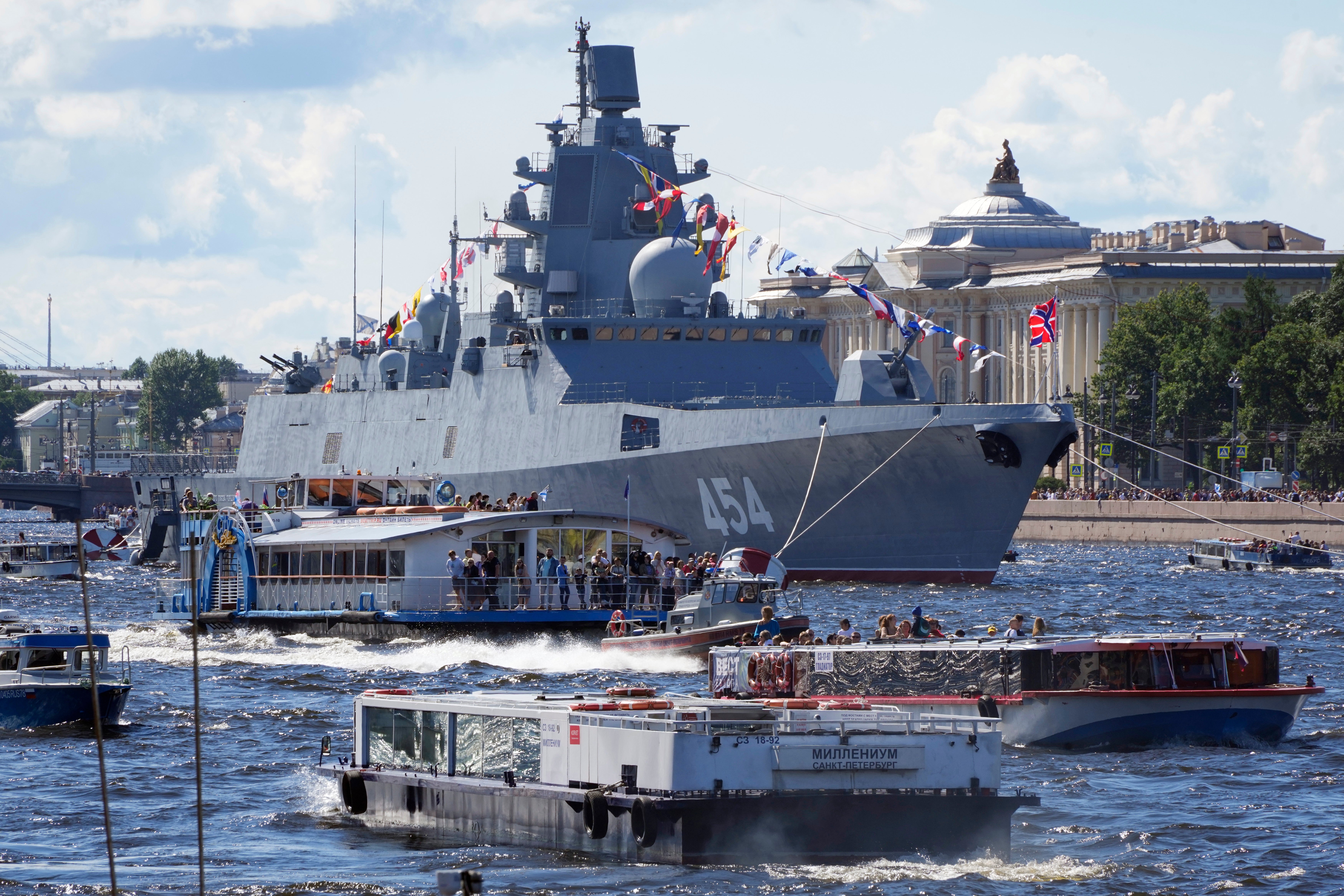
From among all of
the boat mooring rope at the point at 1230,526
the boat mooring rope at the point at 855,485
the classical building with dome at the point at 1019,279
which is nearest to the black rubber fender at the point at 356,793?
the boat mooring rope at the point at 855,485

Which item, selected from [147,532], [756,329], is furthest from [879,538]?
[147,532]

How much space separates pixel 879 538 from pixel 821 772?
36.0 m

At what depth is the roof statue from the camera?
18988 cm

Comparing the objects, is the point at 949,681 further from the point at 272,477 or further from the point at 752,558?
the point at 272,477

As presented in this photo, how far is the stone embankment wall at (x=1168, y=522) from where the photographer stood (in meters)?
91.2

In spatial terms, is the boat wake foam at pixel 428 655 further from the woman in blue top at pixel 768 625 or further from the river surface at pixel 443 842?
the woman in blue top at pixel 768 625

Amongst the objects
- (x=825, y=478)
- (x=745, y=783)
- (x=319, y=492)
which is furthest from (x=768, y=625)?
(x=825, y=478)

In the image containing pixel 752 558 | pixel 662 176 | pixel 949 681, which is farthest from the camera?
pixel 662 176

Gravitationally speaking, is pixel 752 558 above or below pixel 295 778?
above

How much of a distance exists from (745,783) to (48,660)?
1603 centimetres

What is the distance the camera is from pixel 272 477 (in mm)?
73438

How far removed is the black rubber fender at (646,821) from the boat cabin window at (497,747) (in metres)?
1.62

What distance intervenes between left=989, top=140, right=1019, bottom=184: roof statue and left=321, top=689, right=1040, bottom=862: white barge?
173 m

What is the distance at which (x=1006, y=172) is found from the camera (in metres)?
190
